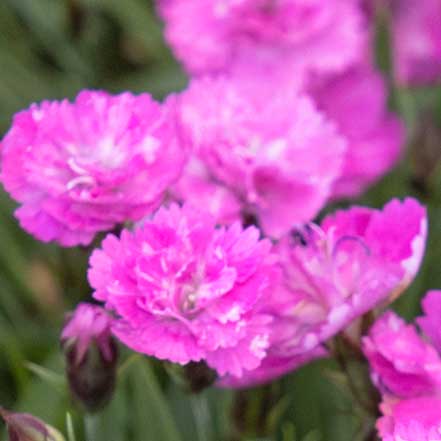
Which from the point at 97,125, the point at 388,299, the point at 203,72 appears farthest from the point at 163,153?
the point at 203,72

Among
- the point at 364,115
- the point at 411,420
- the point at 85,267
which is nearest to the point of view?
the point at 411,420

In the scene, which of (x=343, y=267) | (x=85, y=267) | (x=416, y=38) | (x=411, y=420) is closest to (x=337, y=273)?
(x=343, y=267)

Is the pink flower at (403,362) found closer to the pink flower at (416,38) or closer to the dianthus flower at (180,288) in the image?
the dianthus flower at (180,288)

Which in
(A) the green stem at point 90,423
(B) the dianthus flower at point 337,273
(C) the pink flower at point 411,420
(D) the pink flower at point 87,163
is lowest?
(C) the pink flower at point 411,420

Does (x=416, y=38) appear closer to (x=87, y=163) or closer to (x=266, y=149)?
(x=266, y=149)

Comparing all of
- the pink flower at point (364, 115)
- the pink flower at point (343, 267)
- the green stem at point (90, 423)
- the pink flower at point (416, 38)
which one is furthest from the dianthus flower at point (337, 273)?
the pink flower at point (416, 38)

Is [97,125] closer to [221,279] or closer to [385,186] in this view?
[221,279]
